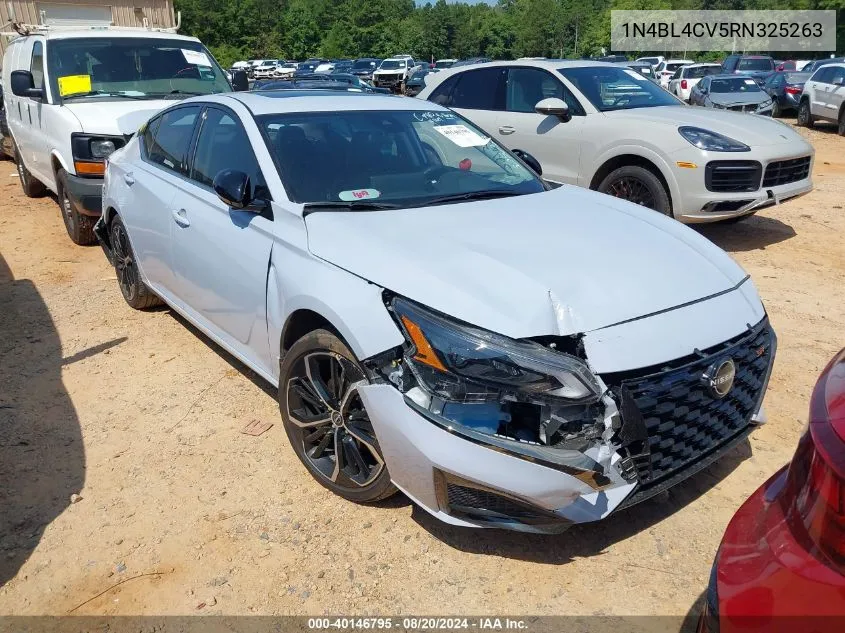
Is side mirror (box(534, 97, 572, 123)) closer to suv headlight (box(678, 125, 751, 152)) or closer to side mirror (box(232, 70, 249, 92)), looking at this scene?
suv headlight (box(678, 125, 751, 152))

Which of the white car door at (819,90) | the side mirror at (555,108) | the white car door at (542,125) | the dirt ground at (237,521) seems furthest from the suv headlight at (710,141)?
the white car door at (819,90)

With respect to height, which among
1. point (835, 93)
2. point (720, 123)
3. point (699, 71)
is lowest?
point (720, 123)

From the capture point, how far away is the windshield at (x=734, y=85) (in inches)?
700

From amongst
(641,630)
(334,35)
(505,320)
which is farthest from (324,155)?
(334,35)

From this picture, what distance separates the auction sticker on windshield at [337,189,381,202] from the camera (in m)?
3.44

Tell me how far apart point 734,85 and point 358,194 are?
1738 centimetres

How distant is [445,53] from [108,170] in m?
86.8

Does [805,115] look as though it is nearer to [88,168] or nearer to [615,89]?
[615,89]

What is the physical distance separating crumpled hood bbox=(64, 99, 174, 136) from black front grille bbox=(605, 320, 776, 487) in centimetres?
534

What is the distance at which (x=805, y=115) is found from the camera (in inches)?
685

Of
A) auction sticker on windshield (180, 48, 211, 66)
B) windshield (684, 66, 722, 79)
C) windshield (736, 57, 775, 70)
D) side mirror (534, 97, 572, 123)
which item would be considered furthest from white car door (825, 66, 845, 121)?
auction sticker on windshield (180, 48, 211, 66)

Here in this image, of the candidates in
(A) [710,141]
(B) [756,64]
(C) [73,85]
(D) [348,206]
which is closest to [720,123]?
(A) [710,141]


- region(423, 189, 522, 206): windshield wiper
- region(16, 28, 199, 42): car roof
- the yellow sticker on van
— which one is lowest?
region(423, 189, 522, 206): windshield wiper

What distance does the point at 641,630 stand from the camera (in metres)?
2.47
